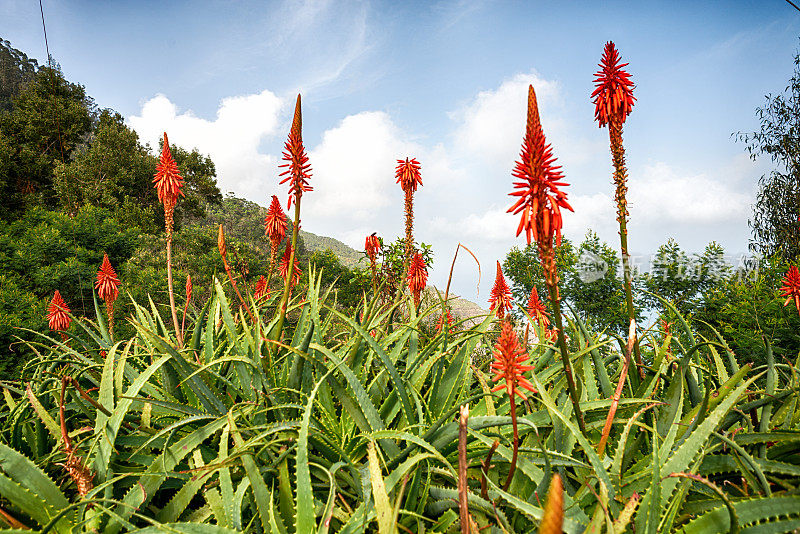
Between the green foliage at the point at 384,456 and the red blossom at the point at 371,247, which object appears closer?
the green foliage at the point at 384,456

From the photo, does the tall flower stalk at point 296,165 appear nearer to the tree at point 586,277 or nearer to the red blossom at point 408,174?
the red blossom at point 408,174

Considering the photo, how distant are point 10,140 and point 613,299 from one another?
33.0 metres

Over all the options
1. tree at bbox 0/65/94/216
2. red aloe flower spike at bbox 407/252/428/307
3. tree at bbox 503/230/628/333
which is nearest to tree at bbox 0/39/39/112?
tree at bbox 0/65/94/216

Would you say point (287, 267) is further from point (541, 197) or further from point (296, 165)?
point (541, 197)

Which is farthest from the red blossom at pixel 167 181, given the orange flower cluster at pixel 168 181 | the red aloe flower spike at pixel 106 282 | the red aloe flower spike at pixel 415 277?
→ the red aloe flower spike at pixel 415 277

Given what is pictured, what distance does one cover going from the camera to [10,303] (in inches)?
457

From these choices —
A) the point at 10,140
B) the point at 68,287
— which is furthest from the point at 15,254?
the point at 10,140

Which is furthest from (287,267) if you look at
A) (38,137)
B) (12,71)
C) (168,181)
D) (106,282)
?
(12,71)

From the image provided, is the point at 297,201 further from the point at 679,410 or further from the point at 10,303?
→ the point at 10,303

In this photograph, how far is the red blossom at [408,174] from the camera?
4.19 metres

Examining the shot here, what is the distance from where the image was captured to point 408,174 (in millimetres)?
4191

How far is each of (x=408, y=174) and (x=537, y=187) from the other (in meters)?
3.22

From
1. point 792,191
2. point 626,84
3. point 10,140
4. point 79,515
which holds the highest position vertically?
point 10,140

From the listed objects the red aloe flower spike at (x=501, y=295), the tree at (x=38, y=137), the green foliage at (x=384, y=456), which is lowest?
the green foliage at (x=384, y=456)
